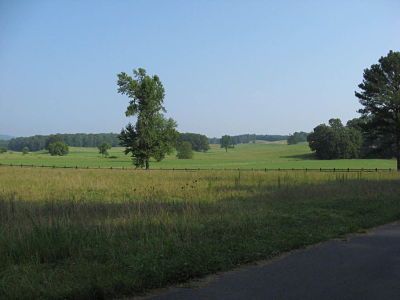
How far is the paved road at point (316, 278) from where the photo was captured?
20.2 ft

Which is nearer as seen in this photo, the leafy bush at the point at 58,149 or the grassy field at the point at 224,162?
the grassy field at the point at 224,162

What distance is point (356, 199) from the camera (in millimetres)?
16812

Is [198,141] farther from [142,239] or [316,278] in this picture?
[316,278]

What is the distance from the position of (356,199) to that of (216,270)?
10842mm

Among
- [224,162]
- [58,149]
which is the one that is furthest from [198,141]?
[224,162]

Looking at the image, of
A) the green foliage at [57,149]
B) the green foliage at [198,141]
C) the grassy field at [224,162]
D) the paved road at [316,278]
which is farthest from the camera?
the green foliage at [198,141]

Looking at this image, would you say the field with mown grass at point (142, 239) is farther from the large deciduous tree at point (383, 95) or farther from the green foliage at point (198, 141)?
the green foliage at point (198, 141)

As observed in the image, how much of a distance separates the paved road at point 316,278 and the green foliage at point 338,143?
366 feet

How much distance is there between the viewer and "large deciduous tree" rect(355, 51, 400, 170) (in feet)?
165

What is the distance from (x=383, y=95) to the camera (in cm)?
5044

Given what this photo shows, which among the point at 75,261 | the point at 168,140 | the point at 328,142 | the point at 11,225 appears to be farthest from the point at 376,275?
the point at 328,142

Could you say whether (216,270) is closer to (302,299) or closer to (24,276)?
(302,299)

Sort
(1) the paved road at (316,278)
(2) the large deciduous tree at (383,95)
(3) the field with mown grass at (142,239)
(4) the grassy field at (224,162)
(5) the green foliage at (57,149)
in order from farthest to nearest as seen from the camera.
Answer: (5) the green foliage at (57,149), (4) the grassy field at (224,162), (2) the large deciduous tree at (383,95), (3) the field with mown grass at (142,239), (1) the paved road at (316,278)

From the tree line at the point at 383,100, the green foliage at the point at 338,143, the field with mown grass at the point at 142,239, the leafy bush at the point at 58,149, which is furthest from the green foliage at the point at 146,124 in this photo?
the leafy bush at the point at 58,149
